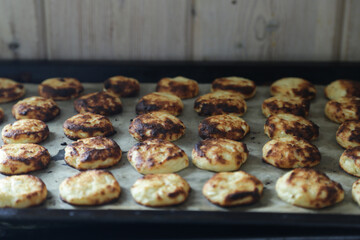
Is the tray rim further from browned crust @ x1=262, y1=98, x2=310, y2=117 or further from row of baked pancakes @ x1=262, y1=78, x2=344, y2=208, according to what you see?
browned crust @ x1=262, y1=98, x2=310, y2=117

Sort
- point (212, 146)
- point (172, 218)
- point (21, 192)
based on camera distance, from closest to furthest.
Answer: point (172, 218) < point (21, 192) < point (212, 146)

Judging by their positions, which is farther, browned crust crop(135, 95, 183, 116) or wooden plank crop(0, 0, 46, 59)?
wooden plank crop(0, 0, 46, 59)

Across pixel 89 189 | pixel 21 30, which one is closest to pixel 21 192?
pixel 89 189

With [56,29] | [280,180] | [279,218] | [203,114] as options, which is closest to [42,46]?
[56,29]

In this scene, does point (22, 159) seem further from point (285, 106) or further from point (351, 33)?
point (351, 33)

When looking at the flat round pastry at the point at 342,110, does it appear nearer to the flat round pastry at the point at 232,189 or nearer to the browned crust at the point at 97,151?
the flat round pastry at the point at 232,189

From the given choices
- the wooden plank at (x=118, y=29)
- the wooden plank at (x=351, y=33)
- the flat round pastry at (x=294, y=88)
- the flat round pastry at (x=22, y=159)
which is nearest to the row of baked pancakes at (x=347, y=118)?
the flat round pastry at (x=294, y=88)

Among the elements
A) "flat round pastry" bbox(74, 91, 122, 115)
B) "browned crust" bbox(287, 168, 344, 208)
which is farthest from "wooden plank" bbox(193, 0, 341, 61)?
"browned crust" bbox(287, 168, 344, 208)
